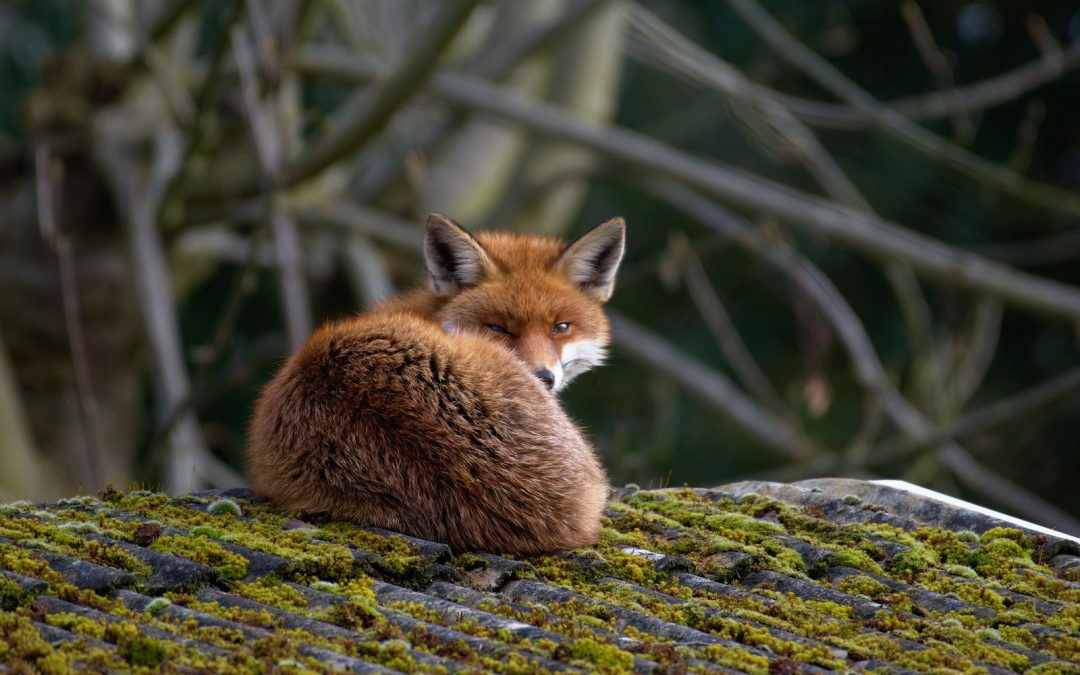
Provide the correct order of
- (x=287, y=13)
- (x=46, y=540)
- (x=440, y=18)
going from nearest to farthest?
(x=46, y=540) → (x=440, y=18) → (x=287, y=13)

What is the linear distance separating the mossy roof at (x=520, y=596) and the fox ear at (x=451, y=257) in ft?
4.57

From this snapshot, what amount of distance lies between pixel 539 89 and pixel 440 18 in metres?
6.40

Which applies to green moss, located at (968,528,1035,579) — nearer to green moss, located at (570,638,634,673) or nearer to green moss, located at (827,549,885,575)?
green moss, located at (827,549,885,575)

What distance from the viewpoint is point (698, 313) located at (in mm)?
21750

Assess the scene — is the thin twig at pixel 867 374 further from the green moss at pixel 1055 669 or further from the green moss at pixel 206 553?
the green moss at pixel 206 553

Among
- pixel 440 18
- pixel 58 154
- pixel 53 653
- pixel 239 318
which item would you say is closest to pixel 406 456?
pixel 53 653

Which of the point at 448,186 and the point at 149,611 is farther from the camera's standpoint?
the point at 448,186

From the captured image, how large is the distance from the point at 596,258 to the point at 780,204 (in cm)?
296

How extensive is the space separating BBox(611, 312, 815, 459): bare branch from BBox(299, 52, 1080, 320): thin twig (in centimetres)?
136

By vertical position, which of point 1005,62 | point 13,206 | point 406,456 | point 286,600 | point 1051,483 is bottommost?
point 286,600

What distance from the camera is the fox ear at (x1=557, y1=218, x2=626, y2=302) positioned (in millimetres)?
6078

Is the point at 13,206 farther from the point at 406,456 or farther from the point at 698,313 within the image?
the point at 698,313

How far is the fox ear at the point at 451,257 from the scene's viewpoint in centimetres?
579

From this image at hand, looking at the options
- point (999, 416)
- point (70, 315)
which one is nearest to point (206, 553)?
point (70, 315)
